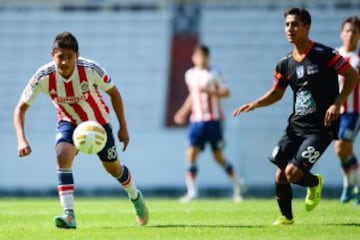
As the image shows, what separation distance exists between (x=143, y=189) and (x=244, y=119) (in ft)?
9.58

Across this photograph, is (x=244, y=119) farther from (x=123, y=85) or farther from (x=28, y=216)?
(x=28, y=216)

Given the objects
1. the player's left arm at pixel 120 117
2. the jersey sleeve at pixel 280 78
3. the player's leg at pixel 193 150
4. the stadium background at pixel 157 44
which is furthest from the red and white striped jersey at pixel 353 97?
the stadium background at pixel 157 44

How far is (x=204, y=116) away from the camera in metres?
16.9

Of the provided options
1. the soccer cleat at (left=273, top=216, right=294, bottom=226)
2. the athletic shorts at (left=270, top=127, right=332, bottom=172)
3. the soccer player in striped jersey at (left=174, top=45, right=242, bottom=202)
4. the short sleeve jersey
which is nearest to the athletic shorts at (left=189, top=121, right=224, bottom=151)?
the soccer player in striped jersey at (left=174, top=45, right=242, bottom=202)

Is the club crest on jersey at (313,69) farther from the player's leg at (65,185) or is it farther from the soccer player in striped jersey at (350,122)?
the soccer player in striped jersey at (350,122)

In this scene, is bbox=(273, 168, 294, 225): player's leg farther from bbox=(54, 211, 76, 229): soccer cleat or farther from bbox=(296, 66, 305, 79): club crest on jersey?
bbox=(54, 211, 76, 229): soccer cleat

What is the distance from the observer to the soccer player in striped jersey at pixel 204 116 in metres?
16.7

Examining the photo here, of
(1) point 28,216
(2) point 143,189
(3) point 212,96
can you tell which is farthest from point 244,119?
(1) point 28,216

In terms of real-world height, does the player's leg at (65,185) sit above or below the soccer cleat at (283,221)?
above

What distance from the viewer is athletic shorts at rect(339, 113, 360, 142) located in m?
13.5

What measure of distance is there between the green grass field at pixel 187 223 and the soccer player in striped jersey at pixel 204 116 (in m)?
3.08

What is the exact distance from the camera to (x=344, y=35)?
13703 mm

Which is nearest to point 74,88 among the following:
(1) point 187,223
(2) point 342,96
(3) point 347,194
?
(1) point 187,223

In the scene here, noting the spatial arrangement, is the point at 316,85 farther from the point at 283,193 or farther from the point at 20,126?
the point at 20,126
